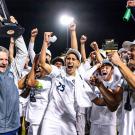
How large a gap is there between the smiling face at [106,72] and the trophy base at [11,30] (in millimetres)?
1548

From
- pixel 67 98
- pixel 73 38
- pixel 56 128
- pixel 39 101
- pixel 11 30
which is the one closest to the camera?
pixel 11 30

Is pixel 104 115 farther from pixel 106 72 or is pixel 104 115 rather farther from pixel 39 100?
pixel 39 100

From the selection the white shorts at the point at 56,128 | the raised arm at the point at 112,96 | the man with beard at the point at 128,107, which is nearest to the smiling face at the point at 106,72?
the white shorts at the point at 56,128

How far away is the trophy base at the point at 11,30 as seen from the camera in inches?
271

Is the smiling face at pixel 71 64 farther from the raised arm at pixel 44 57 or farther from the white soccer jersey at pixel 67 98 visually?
the raised arm at pixel 44 57

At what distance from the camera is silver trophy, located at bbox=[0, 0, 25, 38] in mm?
6913

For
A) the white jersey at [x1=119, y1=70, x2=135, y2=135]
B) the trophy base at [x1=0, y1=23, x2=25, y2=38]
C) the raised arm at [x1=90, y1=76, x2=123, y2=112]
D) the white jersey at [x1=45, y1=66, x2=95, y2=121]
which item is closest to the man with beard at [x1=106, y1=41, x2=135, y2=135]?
the white jersey at [x1=119, y1=70, x2=135, y2=135]

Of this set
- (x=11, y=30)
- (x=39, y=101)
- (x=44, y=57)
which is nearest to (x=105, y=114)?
(x=39, y=101)

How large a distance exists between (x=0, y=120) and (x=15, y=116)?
0.25 metres

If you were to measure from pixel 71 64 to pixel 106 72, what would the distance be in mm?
630

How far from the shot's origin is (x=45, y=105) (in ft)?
26.0

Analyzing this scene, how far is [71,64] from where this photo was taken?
7324 millimetres

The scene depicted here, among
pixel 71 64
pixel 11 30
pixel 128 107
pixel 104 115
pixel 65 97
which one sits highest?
pixel 11 30

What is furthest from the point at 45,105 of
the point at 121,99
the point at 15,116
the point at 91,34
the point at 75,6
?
the point at 75,6
